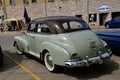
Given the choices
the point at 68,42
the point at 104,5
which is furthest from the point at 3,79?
the point at 104,5

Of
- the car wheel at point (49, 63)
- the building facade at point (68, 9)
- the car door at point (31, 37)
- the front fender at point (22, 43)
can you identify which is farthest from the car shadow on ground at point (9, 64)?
the building facade at point (68, 9)

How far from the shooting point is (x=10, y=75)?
288 inches

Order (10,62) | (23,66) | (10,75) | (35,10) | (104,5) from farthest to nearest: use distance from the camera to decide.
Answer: (35,10) < (104,5) < (10,62) < (23,66) < (10,75)

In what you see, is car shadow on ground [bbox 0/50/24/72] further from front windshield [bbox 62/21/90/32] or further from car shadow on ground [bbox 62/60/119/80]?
front windshield [bbox 62/21/90/32]

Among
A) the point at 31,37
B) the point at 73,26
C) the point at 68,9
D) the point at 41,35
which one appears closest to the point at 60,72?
the point at 41,35

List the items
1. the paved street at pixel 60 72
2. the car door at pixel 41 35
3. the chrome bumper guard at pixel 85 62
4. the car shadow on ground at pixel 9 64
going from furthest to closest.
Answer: the car shadow on ground at pixel 9 64, the car door at pixel 41 35, the paved street at pixel 60 72, the chrome bumper guard at pixel 85 62

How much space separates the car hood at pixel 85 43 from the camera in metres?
6.68

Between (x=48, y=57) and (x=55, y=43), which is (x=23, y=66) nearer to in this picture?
(x=48, y=57)

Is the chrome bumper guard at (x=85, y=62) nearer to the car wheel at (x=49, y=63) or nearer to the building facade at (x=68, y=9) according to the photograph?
the car wheel at (x=49, y=63)

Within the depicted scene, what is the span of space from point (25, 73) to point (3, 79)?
30.8 inches

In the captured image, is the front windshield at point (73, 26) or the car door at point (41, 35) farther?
the car door at point (41, 35)

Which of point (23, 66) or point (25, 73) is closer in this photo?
point (25, 73)

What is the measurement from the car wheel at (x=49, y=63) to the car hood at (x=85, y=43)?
0.97m

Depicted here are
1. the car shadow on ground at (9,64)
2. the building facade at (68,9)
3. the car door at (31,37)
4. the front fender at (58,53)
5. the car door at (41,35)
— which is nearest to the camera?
the front fender at (58,53)
